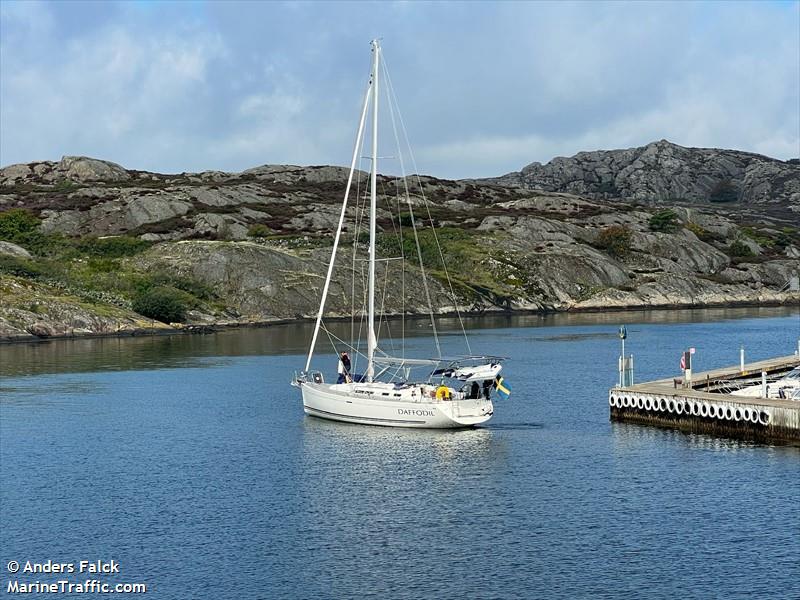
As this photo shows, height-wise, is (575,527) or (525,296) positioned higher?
(525,296)

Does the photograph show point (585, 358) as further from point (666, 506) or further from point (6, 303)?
point (6, 303)

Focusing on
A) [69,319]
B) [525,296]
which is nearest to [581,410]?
[69,319]

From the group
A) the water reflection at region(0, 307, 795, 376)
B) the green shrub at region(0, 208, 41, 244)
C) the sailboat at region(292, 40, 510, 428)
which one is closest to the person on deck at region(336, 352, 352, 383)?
the sailboat at region(292, 40, 510, 428)

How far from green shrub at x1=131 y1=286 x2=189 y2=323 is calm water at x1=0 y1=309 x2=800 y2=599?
68.6m

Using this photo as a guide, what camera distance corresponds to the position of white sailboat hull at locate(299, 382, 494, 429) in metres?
58.5

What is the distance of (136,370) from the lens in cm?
9756

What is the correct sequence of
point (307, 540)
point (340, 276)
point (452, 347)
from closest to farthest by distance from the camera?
1. point (307, 540)
2. point (452, 347)
3. point (340, 276)

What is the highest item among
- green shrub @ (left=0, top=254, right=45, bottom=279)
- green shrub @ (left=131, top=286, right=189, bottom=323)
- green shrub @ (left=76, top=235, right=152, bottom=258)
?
green shrub @ (left=76, top=235, right=152, bottom=258)

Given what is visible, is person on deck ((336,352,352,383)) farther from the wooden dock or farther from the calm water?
the wooden dock

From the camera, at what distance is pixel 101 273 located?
165750 mm

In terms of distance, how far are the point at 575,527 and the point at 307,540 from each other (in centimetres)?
1102

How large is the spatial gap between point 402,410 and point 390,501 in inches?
592

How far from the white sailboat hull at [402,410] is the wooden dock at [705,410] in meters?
10.4

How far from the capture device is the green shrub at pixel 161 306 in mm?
147375
